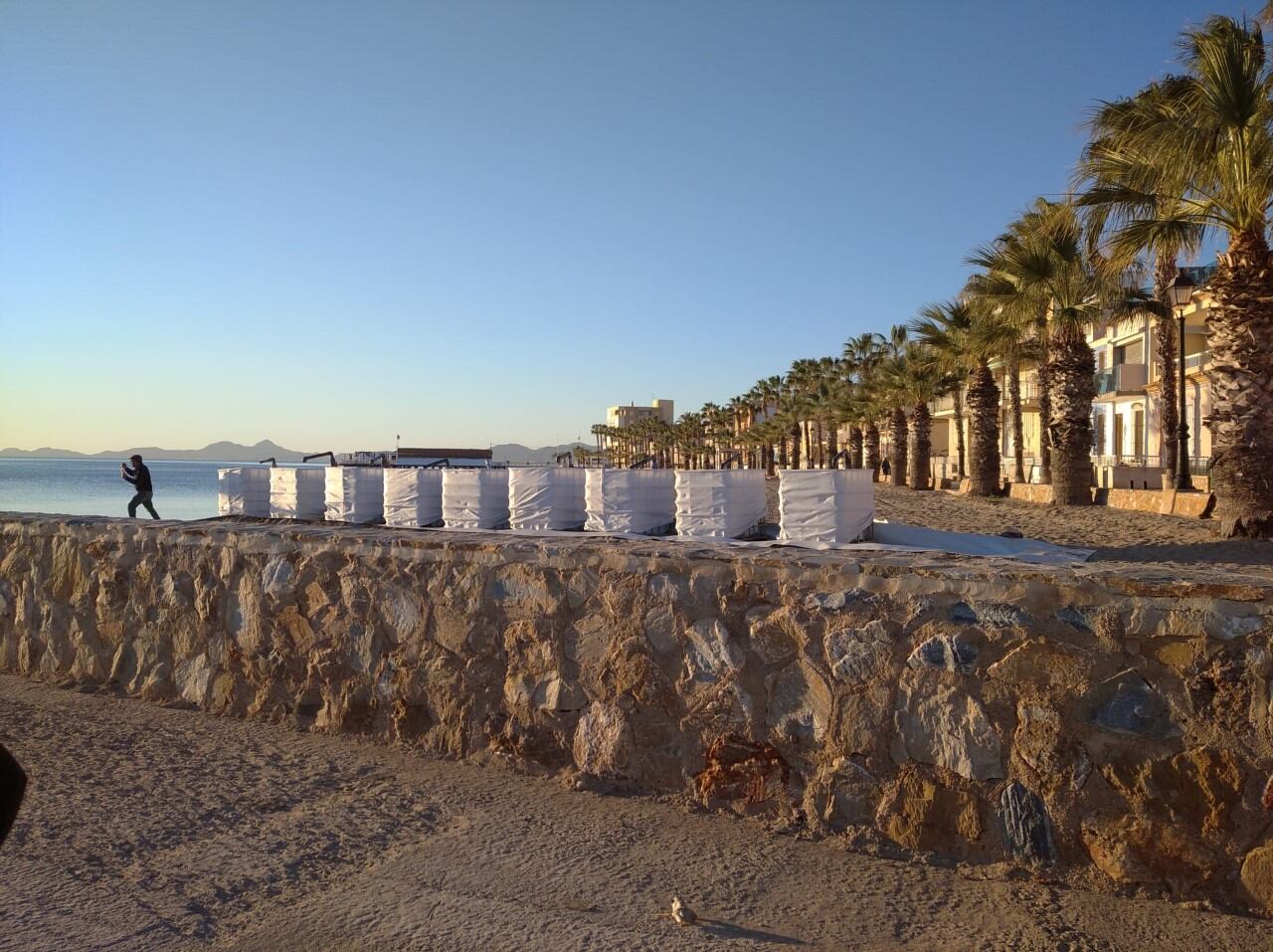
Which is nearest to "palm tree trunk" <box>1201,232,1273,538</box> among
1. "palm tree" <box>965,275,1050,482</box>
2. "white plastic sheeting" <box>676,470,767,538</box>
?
"palm tree" <box>965,275,1050,482</box>

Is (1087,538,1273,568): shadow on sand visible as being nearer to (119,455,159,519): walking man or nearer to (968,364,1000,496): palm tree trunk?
(119,455,159,519): walking man

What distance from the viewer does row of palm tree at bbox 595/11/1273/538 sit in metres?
13.9

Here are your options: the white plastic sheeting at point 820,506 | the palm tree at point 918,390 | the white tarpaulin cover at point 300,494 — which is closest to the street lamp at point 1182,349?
the palm tree at point 918,390

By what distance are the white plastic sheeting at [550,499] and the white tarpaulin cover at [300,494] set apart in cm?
277

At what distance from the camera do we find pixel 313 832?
12.4ft

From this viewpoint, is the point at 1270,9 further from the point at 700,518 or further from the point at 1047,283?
the point at 700,518

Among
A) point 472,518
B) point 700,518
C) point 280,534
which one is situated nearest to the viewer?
point 280,534

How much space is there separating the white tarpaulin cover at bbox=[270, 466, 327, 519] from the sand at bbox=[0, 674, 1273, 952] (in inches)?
213

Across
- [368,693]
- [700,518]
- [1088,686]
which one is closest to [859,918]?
[1088,686]

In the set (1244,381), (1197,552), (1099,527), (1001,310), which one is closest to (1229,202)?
(1244,381)

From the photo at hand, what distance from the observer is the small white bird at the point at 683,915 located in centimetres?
304

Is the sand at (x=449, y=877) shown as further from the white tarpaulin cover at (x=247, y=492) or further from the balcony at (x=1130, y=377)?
Answer: the balcony at (x=1130, y=377)

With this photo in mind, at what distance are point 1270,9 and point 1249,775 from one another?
17.7 m

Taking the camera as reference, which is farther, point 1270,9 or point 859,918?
point 1270,9
